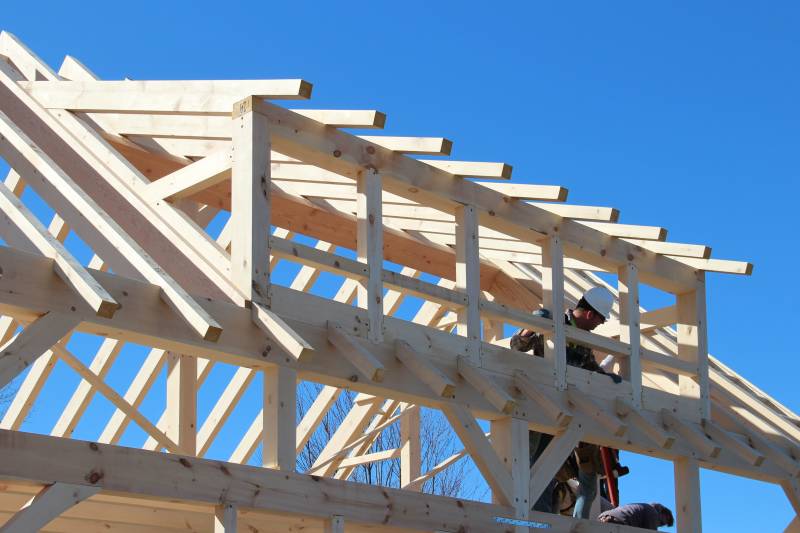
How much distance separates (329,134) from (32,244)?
6.93 ft

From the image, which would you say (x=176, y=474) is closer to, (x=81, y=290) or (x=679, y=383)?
(x=81, y=290)

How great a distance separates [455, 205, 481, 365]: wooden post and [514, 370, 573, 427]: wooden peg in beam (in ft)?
1.22

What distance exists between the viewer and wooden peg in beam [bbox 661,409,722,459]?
9953mm

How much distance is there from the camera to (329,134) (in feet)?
26.6

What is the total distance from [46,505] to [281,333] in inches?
63.9

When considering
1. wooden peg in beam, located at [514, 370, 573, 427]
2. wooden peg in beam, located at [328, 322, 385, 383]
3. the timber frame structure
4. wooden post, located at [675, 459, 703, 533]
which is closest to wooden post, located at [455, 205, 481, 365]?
the timber frame structure

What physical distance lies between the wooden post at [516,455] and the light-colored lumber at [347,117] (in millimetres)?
2266

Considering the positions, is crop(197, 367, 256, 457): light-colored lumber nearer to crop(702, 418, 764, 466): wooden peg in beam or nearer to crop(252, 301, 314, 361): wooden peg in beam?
crop(702, 418, 764, 466): wooden peg in beam

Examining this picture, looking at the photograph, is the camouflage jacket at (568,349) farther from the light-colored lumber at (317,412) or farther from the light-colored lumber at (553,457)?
the light-colored lumber at (317,412)

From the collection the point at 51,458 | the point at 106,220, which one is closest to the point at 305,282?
the point at 106,220

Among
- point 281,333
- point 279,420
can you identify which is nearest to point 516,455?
point 279,420

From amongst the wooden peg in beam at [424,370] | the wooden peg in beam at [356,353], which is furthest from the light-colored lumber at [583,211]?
the wooden peg in beam at [356,353]

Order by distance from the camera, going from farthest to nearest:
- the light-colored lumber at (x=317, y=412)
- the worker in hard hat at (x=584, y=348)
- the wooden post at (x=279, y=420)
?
the light-colored lumber at (x=317, y=412), the worker in hard hat at (x=584, y=348), the wooden post at (x=279, y=420)

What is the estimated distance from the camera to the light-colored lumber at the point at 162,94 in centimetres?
752
